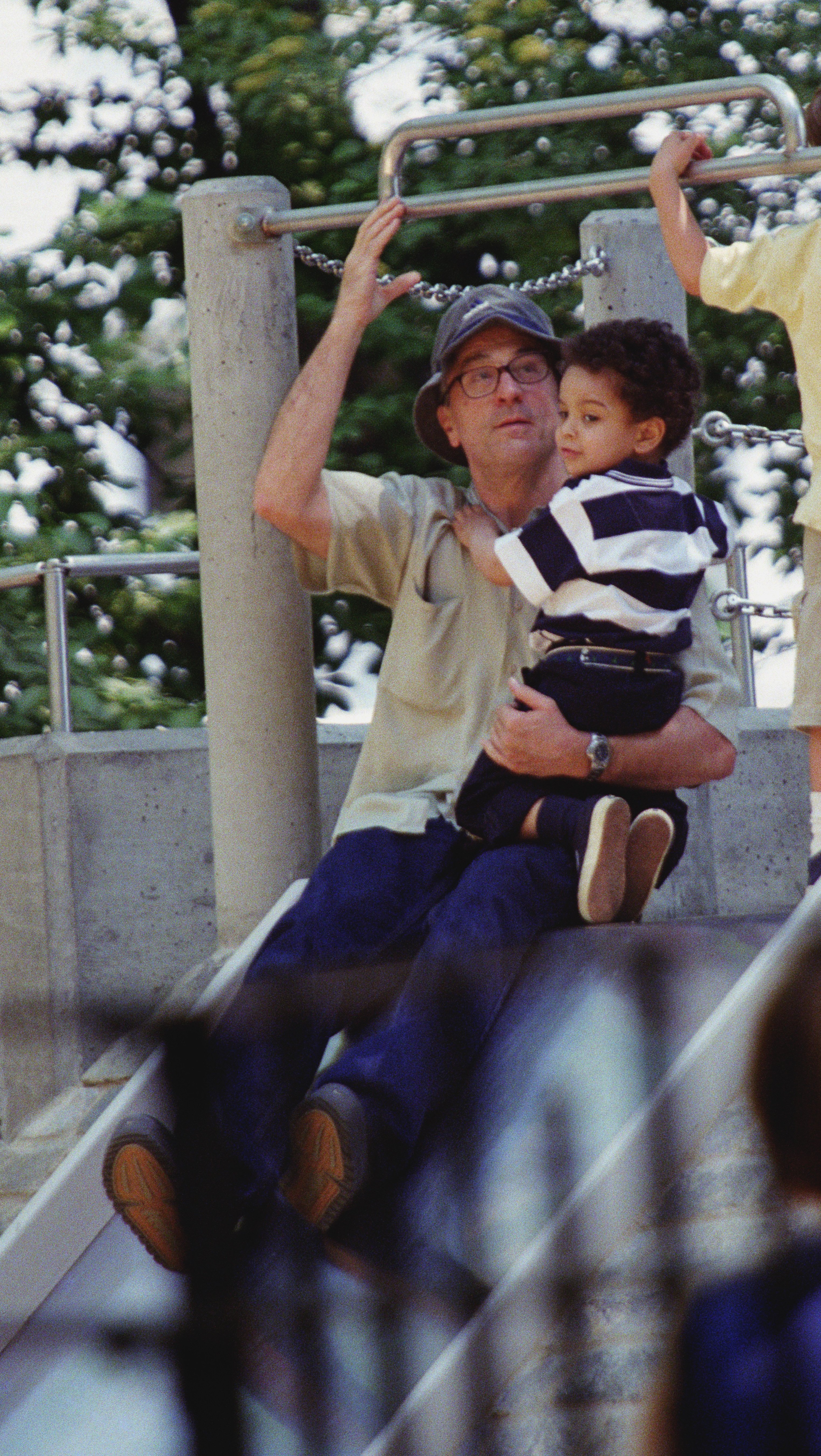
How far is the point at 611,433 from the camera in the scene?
10.6 ft

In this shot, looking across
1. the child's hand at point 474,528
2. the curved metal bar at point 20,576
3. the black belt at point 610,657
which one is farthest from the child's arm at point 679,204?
the curved metal bar at point 20,576

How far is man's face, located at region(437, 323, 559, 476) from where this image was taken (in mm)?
3619

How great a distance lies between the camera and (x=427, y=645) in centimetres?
359

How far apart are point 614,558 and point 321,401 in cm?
75

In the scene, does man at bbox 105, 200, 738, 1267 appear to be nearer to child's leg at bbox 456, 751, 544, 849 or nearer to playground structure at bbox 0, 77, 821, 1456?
child's leg at bbox 456, 751, 544, 849

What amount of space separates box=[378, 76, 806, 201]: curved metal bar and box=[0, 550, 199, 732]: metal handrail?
1.61 metres

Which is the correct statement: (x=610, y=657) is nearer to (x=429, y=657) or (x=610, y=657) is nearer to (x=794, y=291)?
(x=429, y=657)

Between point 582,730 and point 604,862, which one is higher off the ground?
point 582,730

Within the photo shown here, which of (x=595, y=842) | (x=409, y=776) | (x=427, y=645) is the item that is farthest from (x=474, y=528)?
(x=595, y=842)

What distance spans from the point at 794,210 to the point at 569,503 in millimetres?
5659

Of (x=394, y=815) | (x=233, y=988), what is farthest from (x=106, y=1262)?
(x=394, y=815)

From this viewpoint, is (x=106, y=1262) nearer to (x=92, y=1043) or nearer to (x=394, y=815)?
(x=394, y=815)

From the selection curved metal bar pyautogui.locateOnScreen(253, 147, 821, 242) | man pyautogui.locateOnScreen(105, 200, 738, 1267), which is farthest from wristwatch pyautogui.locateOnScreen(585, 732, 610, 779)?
curved metal bar pyautogui.locateOnScreen(253, 147, 821, 242)

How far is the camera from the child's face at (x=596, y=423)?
3238mm
